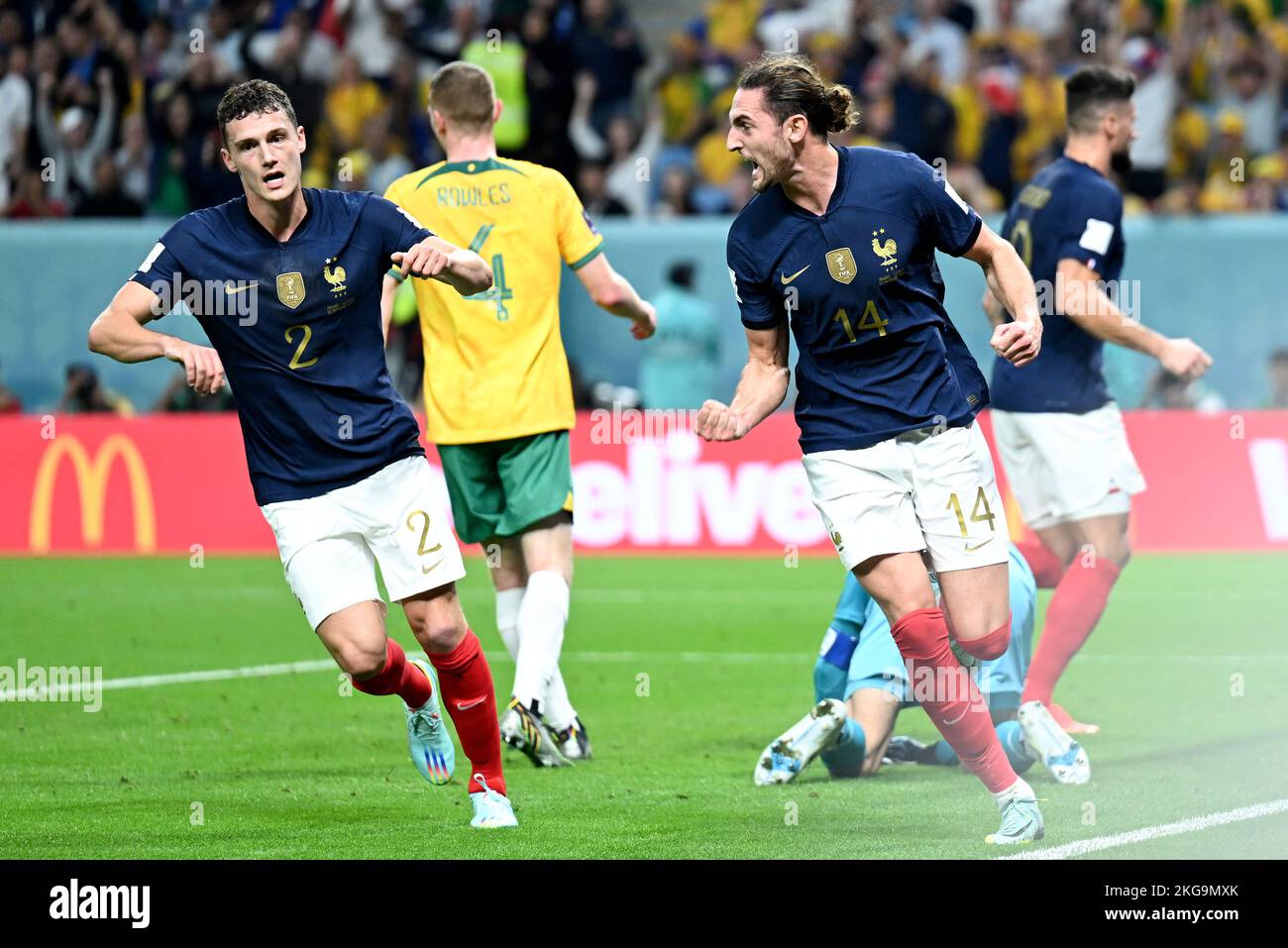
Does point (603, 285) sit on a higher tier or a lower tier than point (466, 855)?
higher

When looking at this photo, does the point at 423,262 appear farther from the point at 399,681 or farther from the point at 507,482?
the point at 507,482

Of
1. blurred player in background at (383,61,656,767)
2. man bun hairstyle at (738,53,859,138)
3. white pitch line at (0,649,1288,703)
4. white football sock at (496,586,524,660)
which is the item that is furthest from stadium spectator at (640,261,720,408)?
man bun hairstyle at (738,53,859,138)

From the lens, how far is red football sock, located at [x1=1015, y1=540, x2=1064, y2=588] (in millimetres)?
8938

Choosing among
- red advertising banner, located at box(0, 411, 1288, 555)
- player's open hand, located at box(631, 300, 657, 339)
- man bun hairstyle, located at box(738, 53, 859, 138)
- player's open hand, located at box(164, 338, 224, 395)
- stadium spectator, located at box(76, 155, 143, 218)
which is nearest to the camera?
player's open hand, located at box(164, 338, 224, 395)

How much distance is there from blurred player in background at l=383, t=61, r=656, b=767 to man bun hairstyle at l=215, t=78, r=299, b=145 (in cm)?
179

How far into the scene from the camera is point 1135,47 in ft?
61.1

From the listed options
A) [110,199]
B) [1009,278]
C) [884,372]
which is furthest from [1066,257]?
[110,199]

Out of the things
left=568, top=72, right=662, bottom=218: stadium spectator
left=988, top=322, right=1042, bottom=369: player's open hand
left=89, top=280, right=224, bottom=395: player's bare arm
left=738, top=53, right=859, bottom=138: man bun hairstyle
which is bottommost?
left=988, top=322, right=1042, bottom=369: player's open hand

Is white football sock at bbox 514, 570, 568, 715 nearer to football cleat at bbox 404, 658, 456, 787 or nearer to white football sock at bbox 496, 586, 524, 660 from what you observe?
white football sock at bbox 496, 586, 524, 660

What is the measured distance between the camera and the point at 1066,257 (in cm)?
851

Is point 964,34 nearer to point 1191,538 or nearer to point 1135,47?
point 1135,47

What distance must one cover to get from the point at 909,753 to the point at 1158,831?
1707mm
